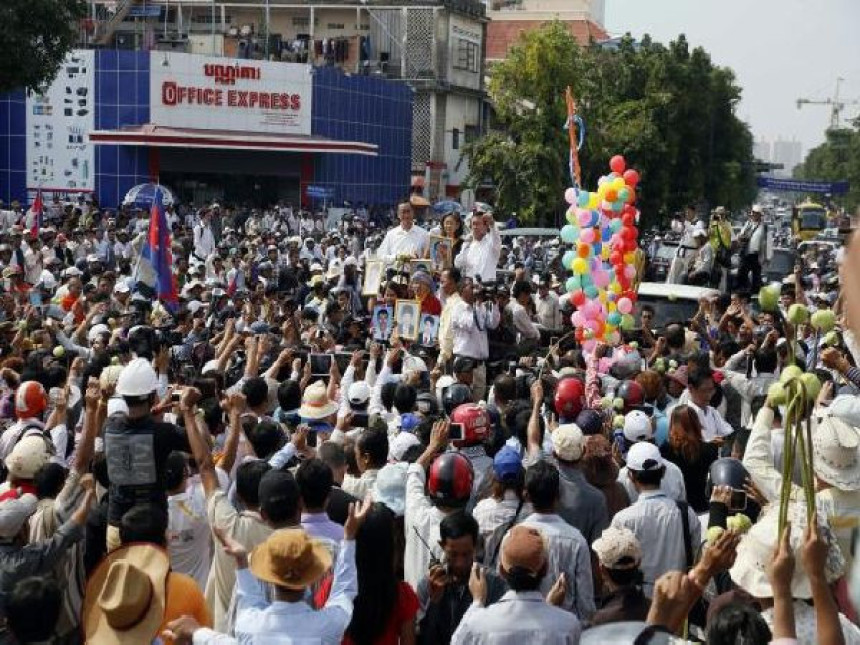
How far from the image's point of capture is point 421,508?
245 inches

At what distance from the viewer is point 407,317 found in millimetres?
13156

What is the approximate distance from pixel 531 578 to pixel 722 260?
15.5 m

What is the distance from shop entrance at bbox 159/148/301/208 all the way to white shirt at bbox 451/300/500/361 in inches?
1271

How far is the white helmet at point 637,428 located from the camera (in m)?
7.49

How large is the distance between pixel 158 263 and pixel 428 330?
394cm

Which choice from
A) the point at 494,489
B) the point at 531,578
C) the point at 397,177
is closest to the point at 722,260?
the point at 494,489

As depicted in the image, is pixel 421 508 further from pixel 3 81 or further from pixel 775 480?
pixel 3 81

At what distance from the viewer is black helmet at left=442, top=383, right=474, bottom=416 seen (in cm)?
856

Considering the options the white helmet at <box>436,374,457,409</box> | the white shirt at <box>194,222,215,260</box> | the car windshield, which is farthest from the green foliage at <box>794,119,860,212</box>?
the white helmet at <box>436,374,457,409</box>

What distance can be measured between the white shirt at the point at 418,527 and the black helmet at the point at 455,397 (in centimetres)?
207

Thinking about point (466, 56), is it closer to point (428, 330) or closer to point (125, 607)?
point (428, 330)

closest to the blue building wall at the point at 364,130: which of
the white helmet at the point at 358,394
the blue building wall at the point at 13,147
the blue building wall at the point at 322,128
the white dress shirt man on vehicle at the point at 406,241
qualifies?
the blue building wall at the point at 322,128

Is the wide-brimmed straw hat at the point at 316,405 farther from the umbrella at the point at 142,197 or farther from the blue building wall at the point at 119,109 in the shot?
the blue building wall at the point at 119,109

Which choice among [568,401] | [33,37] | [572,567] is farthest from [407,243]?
[33,37]
